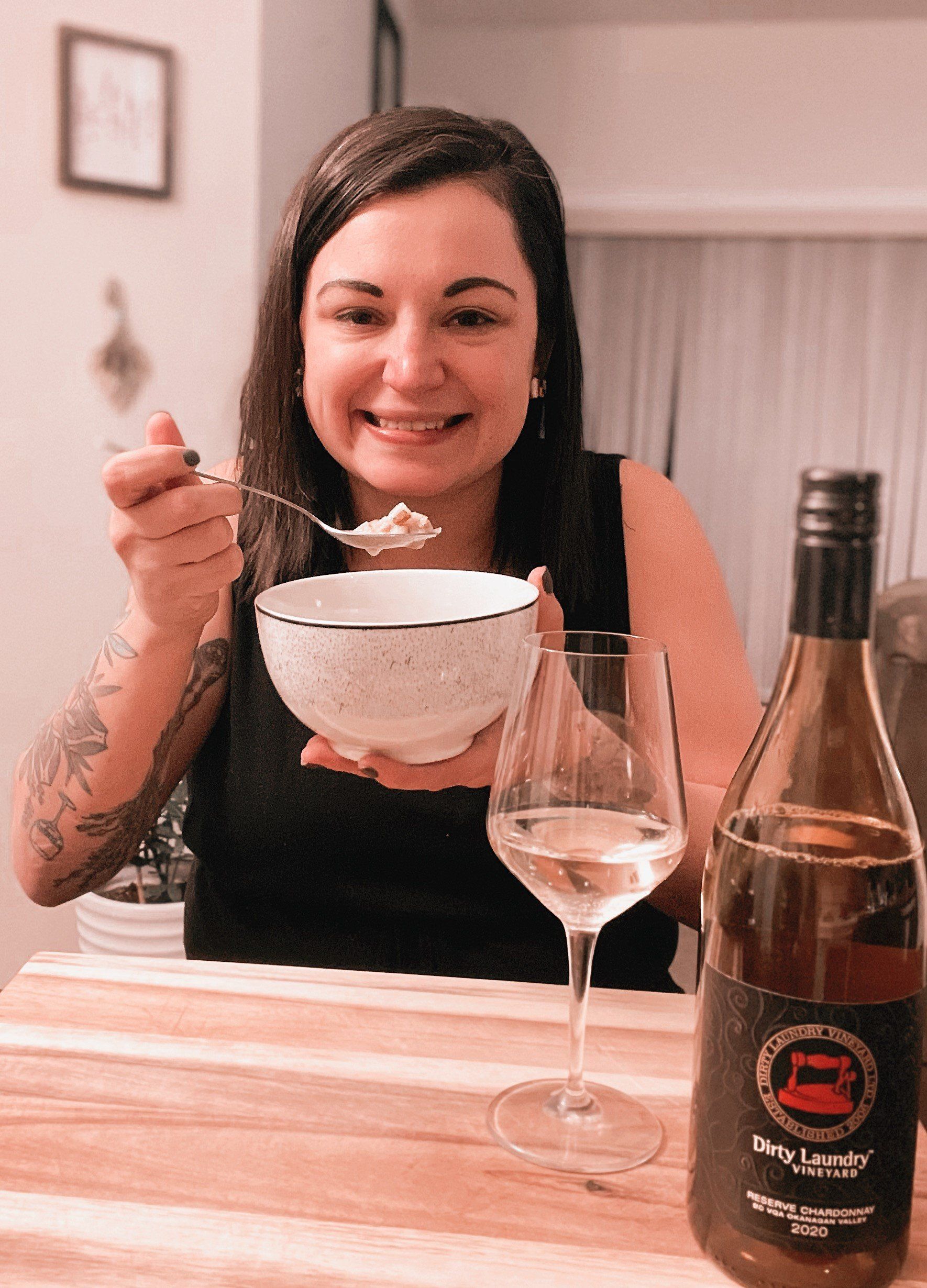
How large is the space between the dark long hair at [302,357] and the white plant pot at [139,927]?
2.90 feet

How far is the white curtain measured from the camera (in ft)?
16.7

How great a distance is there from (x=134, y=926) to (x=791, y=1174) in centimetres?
165

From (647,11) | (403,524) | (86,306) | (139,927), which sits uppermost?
(647,11)

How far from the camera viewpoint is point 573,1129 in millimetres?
546

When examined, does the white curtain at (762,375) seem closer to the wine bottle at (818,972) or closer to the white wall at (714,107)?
the white wall at (714,107)

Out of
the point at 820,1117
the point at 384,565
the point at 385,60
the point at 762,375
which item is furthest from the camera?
the point at 762,375

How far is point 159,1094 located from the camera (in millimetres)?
572

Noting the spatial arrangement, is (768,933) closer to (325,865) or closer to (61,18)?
(325,865)

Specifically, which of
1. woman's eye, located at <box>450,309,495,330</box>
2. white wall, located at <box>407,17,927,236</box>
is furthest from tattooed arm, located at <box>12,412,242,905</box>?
white wall, located at <box>407,17,927,236</box>

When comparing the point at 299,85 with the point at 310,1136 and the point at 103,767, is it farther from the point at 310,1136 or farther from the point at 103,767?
the point at 310,1136

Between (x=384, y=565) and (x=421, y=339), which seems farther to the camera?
(x=384, y=565)

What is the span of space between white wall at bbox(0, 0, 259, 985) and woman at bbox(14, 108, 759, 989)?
1.14m

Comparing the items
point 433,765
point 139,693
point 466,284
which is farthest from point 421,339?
point 433,765

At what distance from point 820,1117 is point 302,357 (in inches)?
39.6
